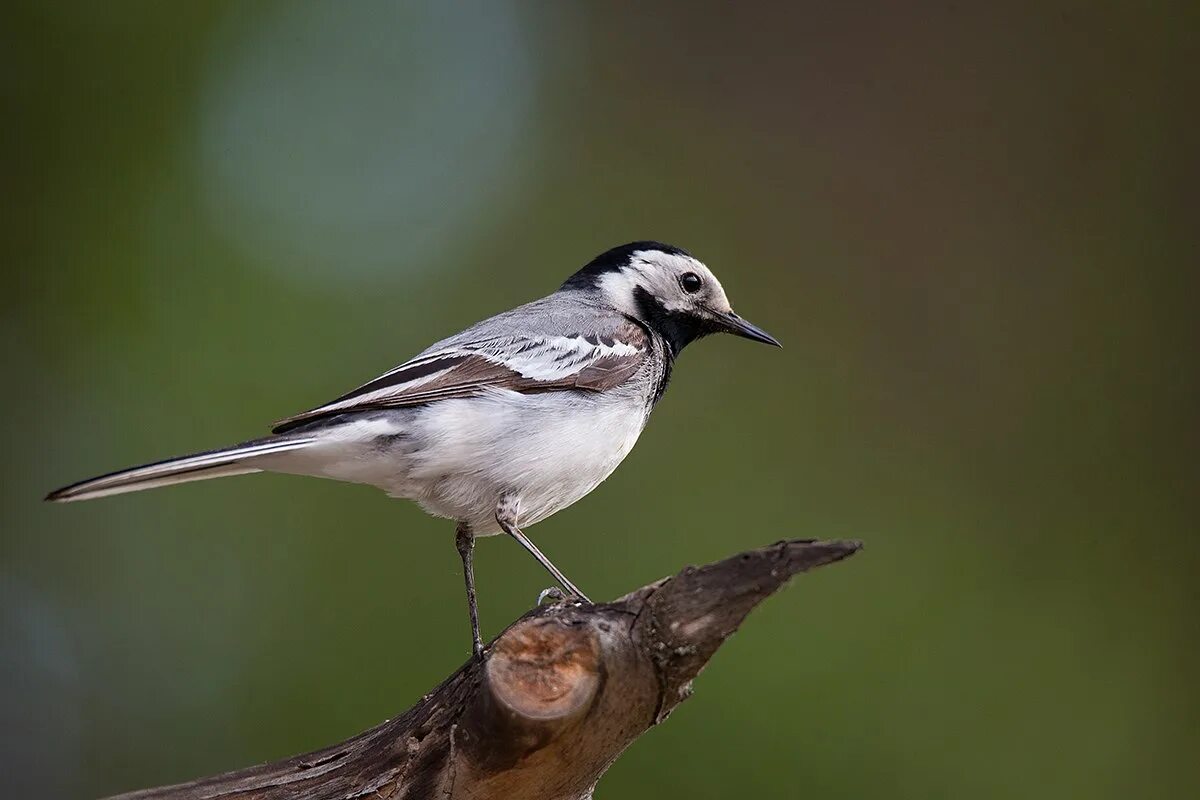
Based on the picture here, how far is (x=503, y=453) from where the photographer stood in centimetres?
411

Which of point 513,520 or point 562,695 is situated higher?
point 513,520

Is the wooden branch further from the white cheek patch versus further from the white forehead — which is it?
the white forehead

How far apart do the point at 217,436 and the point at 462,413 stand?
96.7 inches

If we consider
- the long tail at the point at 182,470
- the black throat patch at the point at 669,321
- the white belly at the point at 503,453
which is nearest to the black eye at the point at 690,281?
the black throat patch at the point at 669,321

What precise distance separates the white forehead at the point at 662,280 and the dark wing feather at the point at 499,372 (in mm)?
624

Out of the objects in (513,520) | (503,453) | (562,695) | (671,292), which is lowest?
(562,695)

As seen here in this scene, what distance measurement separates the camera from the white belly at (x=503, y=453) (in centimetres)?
409

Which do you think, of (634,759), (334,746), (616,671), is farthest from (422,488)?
(634,759)

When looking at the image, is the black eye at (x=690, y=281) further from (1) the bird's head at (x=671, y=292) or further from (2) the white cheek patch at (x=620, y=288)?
(2) the white cheek patch at (x=620, y=288)

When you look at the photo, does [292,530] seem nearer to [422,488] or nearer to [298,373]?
[298,373]

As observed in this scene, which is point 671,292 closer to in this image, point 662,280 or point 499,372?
point 662,280

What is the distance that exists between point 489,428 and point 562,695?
1310 mm

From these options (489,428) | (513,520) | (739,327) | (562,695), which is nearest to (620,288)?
(739,327)

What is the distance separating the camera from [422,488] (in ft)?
13.7
